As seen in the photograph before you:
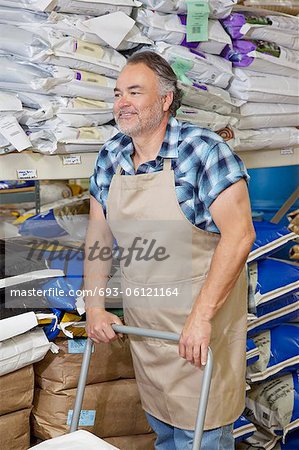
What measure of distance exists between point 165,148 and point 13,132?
19.8 inches

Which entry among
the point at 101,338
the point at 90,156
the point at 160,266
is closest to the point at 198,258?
the point at 160,266

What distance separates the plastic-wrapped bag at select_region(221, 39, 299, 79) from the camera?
283 cm

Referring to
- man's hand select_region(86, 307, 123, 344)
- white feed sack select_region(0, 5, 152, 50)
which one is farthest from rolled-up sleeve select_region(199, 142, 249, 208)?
white feed sack select_region(0, 5, 152, 50)

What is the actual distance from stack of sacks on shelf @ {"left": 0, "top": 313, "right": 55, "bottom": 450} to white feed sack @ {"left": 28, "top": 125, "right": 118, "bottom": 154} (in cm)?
54

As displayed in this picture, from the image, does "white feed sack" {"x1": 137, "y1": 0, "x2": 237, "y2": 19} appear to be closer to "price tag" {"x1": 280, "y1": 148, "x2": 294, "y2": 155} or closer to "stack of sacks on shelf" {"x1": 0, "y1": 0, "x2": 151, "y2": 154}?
"stack of sacks on shelf" {"x1": 0, "y1": 0, "x2": 151, "y2": 154}

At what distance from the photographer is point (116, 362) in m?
2.61

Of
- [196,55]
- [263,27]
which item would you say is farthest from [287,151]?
[196,55]

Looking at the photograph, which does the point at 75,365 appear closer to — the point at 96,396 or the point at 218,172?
the point at 96,396

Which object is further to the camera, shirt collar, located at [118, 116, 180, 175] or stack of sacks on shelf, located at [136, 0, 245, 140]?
stack of sacks on shelf, located at [136, 0, 245, 140]

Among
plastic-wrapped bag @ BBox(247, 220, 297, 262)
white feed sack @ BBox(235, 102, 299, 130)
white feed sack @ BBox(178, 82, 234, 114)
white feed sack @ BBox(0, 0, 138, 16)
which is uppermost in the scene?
white feed sack @ BBox(0, 0, 138, 16)

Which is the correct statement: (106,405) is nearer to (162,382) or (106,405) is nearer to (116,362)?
(116,362)

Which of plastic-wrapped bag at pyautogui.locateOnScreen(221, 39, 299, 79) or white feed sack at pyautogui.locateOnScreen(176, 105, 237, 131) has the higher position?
plastic-wrapped bag at pyautogui.locateOnScreen(221, 39, 299, 79)

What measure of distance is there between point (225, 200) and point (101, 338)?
1.83ft

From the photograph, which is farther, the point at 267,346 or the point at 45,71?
the point at 267,346
